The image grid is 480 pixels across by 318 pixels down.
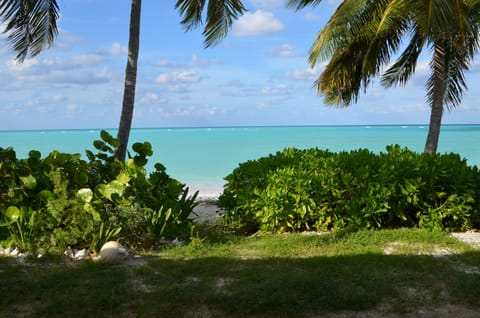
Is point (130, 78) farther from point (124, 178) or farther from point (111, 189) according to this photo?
point (111, 189)

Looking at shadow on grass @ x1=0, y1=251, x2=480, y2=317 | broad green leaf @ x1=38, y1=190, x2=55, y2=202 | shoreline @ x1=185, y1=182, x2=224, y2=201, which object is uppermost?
broad green leaf @ x1=38, y1=190, x2=55, y2=202

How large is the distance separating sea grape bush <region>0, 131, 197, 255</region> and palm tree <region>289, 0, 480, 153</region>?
532 centimetres

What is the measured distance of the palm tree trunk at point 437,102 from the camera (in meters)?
10.4

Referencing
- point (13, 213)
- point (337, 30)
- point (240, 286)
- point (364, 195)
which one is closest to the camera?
point (240, 286)

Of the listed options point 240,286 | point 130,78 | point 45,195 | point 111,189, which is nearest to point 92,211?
point 111,189

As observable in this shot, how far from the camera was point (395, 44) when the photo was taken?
38.6 feet

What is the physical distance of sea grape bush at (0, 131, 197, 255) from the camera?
5398 mm

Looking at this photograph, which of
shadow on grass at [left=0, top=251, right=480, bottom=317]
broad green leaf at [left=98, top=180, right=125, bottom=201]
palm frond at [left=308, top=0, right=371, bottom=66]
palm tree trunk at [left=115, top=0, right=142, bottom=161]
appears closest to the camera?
shadow on grass at [left=0, top=251, right=480, bottom=317]

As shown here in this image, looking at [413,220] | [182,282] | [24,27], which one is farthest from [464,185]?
[24,27]

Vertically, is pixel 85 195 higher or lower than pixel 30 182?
lower

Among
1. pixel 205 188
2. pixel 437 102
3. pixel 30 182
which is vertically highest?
pixel 437 102

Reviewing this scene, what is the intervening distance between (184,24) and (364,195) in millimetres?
5779

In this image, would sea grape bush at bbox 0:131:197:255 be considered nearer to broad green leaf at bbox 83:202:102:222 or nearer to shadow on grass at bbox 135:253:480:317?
broad green leaf at bbox 83:202:102:222

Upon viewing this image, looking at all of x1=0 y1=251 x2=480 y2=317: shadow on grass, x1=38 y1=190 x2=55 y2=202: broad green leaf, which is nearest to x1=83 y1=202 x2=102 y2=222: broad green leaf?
x1=38 y1=190 x2=55 y2=202: broad green leaf
